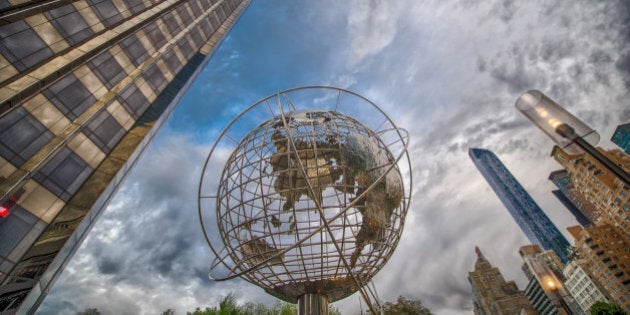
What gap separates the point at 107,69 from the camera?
1242 cm

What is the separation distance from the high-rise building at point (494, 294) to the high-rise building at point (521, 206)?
108 feet

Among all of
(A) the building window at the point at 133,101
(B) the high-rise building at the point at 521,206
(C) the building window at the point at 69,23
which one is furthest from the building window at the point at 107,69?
(B) the high-rise building at the point at 521,206

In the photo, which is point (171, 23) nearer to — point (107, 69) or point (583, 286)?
point (107, 69)

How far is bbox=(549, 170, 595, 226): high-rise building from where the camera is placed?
108312 mm

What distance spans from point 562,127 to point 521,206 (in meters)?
175

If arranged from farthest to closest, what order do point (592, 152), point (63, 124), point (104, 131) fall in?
point (104, 131) < point (63, 124) < point (592, 152)

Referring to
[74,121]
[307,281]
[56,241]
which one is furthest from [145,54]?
[307,281]

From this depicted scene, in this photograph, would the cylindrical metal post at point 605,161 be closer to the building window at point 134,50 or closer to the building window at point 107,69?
the building window at point 107,69

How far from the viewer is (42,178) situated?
9453mm

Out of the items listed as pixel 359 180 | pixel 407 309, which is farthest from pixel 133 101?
pixel 407 309

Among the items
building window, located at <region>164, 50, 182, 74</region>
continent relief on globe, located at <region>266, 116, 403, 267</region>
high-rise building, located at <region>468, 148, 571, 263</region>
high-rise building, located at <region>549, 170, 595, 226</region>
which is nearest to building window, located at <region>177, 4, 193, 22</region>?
building window, located at <region>164, 50, 182, 74</region>

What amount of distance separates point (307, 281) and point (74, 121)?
40.8 feet

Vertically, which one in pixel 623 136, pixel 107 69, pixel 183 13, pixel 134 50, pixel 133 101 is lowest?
pixel 107 69

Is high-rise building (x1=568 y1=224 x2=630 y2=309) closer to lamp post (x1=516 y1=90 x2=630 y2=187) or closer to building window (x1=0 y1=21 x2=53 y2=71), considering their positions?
lamp post (x1=516 y1=90 x2=630 y2=187)
